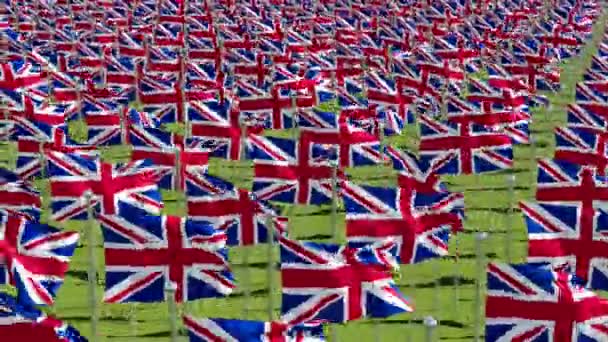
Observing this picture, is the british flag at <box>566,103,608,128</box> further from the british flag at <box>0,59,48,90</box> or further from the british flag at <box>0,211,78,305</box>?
the british flag at <box>0,59,48,90</box>

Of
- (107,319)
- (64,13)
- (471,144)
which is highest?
(64,13)

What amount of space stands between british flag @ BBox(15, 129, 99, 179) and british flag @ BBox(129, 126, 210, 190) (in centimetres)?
91

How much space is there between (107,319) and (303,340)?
216 inches

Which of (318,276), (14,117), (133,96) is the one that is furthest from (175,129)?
(318,276)

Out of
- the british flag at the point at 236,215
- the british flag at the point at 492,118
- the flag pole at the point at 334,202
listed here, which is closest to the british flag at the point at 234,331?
the british flag at the point at 236,215

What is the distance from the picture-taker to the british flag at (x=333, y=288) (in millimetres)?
12312

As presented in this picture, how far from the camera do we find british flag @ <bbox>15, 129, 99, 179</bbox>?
18844 mm

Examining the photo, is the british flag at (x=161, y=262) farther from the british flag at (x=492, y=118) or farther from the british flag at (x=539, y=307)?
the british flag at (x=492, y=118)

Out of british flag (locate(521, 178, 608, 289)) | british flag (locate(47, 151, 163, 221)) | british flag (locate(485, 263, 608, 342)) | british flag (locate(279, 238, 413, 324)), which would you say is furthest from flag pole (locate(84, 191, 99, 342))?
british flag (locate(521, 178, 608, 289))

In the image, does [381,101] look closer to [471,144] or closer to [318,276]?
[471,144]

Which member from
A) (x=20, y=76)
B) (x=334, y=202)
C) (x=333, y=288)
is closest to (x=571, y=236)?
(x=333, y=288)

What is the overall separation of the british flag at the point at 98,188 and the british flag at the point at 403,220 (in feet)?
11.3

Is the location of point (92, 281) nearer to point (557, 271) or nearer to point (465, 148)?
point (557, 271)

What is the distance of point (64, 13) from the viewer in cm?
3825
